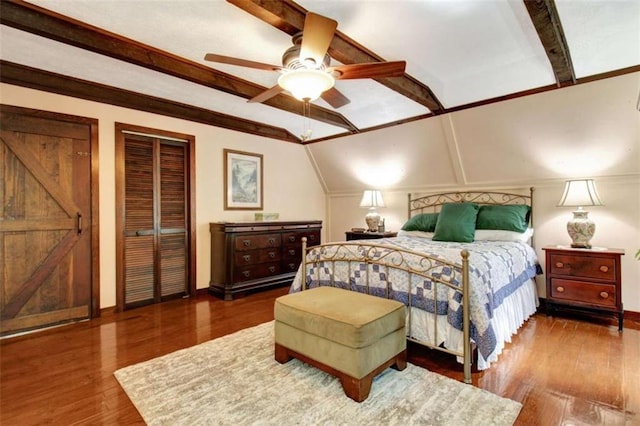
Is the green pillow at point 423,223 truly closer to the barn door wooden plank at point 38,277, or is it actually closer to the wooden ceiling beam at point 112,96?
the wooden ceiling beam at point 112,96

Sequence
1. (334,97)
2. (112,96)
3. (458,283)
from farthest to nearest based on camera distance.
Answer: (112,96) < (334,97) < (458,283)

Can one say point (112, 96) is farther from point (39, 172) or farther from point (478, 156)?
point (478, 156)

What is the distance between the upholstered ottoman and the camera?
1910 millimetres

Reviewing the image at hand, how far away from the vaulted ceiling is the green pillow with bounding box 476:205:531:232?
49.8 inches

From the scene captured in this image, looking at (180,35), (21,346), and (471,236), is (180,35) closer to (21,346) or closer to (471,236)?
(21,346)

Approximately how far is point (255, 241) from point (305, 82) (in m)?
2.73

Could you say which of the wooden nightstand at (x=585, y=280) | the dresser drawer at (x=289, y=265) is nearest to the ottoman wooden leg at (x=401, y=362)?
the wooden nightstand at (x=585, y=280)

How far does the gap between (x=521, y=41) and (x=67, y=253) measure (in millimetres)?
4649

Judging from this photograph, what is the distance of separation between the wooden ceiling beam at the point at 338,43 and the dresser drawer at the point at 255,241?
258 centimetres

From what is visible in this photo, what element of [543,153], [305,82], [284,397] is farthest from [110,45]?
[543,153]

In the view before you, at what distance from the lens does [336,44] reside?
2.49 m

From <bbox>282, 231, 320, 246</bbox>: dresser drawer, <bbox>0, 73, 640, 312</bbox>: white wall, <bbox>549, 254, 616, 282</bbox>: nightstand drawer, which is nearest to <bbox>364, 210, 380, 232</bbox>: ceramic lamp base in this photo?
<bbox>0, 73, 640, 312</bbox>: white wall

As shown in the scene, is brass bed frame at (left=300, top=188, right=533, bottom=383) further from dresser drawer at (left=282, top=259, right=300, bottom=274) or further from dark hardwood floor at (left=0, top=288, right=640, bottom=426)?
dresser drawer at (left=282, top=259, right=300, bottom=274)

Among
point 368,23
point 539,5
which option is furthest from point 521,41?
point 368,23
